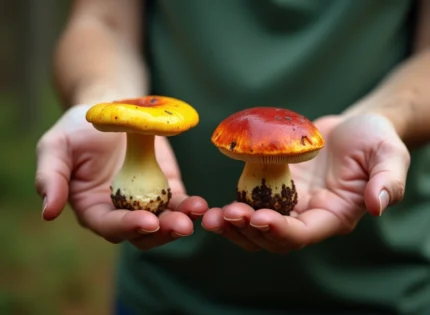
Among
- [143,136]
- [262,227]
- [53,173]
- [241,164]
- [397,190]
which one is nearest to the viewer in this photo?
[262,227]

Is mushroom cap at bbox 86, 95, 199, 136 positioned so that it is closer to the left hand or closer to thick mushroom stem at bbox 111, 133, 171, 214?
thick mushroom stem at bbox 111, 133, 171, 214

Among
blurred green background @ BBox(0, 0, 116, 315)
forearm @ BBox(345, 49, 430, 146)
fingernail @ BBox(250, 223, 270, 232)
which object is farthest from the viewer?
blurred green background @ BBox(0, 0, 116, 315)

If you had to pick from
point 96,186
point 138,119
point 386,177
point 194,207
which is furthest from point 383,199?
point 96,186

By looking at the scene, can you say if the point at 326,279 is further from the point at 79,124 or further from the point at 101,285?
the point at 101,285

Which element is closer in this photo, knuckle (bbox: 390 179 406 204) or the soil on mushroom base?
knuckle (bbox: 390 179 406 204)

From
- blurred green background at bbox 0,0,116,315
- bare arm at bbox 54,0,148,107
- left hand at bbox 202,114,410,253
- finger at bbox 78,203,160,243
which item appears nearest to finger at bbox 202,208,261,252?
left hand at bbox 202,114,410,253

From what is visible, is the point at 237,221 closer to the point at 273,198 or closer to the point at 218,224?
the point at 218,224
